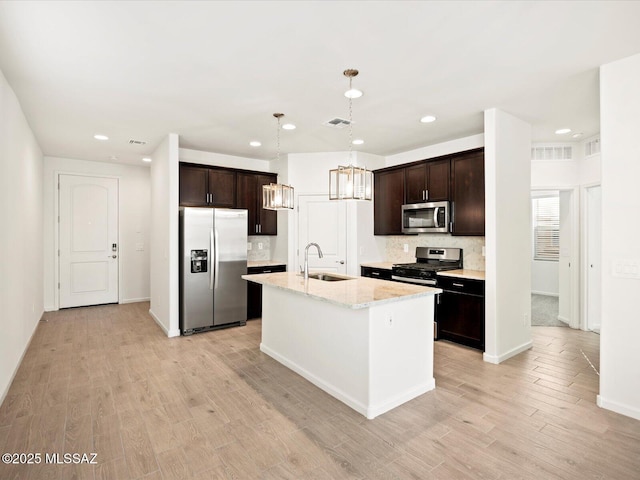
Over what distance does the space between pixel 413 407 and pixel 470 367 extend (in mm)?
1157

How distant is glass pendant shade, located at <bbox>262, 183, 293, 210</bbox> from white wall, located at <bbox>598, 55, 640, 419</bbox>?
2.76 meters

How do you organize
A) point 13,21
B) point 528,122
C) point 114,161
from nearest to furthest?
point 13,21 < point 528,122 < point 114,161

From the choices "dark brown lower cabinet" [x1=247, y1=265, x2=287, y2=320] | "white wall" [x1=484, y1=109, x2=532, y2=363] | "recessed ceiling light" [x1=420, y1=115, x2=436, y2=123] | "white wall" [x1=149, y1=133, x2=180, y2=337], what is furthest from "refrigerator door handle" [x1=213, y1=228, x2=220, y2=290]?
"white wall" [x1=484, y1=109, x2=532, y2=363]

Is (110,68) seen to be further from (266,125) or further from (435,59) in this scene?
(435,59)

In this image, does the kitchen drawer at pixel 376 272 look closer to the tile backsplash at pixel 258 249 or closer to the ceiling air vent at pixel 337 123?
the tile backsplash at pixel 258 249

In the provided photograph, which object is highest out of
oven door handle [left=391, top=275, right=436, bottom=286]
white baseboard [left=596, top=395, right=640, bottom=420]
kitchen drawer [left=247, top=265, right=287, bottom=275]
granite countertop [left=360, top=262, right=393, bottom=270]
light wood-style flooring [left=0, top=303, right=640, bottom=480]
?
granite countertop [left=360, top=262, right=393, bottom=270]

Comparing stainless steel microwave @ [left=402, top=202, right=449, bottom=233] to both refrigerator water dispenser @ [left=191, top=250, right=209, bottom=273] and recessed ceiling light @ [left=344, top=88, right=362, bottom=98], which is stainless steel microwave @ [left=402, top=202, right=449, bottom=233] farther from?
refrigerator water dispenser @ [left=191, top=250, right=209, bottom=273]

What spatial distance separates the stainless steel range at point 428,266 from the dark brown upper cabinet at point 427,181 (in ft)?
2.65

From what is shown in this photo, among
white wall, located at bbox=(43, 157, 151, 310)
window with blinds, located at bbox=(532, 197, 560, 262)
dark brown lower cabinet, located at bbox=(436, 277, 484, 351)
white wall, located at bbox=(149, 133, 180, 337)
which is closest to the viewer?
dark brown lower cabinet, located at bbox=(436, 277, 484, 351)

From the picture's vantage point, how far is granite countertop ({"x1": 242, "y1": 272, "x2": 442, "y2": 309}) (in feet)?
8.58

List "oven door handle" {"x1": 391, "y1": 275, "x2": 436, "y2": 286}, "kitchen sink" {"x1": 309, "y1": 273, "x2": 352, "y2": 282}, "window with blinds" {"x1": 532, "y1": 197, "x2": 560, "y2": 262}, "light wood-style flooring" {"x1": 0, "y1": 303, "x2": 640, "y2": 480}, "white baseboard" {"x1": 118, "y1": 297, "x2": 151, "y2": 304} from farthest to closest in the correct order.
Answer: "window with blinds" {"x1": 532, "y1": 197, "x2": 560, "y2": 262}
"white baseboard" {"x1": 118, "y1": 297, "x2": 151, "y2": 304}
"oven door handle" {"x1": 391, "y1": 275, "x2": 436, "y2": 286}
"kitchen sink" {"x1": 309, "y1": 273, "x2": 352, "y2": 282}
"light wood-style flooring" {"x1": 0, "y1": 303, "x2": 640, "y2": 480}

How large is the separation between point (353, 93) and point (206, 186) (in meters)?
2.94

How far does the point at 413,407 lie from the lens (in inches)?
111

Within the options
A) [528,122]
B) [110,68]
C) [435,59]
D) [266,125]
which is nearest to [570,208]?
[528,122]
